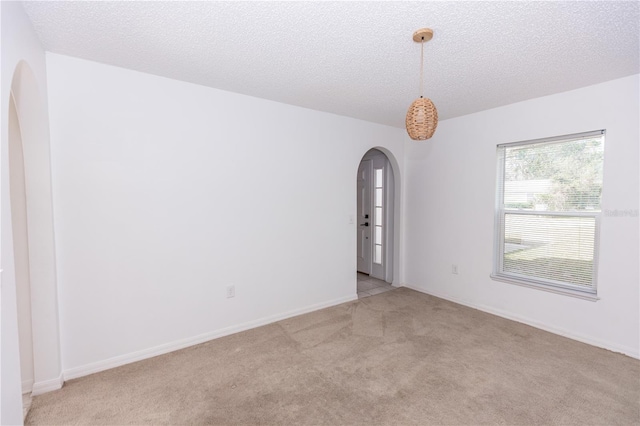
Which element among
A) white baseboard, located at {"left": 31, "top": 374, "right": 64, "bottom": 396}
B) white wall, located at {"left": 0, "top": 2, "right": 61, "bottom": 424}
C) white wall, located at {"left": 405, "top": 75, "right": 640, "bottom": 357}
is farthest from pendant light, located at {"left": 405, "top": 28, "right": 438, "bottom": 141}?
white baseboard, located at {"left": 31, "top": 374, "right": 64, "bottom": 396}

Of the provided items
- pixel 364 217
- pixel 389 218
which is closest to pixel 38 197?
pixel 389 218

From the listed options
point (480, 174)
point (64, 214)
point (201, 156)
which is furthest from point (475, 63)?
point (64, 214)

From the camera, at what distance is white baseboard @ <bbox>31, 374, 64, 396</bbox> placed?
213cm

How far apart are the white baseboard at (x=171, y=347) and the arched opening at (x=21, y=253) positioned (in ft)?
0.91

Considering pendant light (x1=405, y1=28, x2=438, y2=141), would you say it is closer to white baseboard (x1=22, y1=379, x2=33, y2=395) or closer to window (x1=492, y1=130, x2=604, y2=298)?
window (x1=492, y1=130, x2=604, y2=298)

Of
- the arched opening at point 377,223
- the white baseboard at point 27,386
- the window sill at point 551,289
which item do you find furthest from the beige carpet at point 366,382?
the arched opening at point 377,223

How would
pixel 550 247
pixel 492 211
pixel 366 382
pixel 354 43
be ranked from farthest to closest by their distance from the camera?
pixel 492 211, pixel 550 247, pixel 366 382, pixel 354 43

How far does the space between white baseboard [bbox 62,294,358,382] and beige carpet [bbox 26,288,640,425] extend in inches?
2.7

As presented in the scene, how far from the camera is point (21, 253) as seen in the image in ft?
6.94

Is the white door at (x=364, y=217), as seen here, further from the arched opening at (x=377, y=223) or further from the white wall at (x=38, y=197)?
the white wall at (x=38, y=197)

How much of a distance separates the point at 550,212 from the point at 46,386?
470 cm

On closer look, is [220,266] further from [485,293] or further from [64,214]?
[485,293]

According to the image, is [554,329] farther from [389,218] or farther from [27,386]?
[27,386]

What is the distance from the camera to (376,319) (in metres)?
3.44
